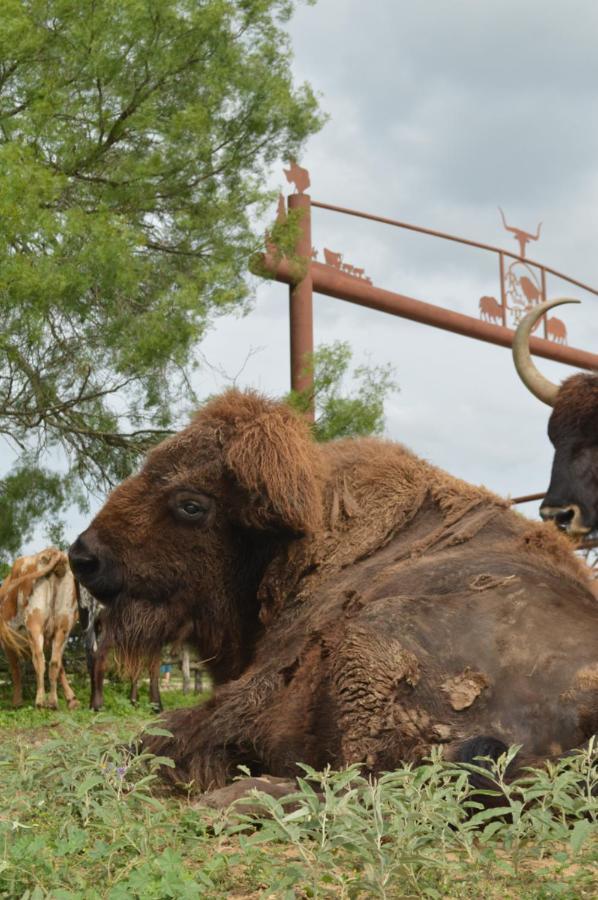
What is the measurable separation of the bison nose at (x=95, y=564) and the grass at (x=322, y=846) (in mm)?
1166

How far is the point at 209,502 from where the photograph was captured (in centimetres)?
457

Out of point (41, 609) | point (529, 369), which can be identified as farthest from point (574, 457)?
point (41, 609)

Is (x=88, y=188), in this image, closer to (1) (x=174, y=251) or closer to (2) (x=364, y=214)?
(1) (x=174, y=251)

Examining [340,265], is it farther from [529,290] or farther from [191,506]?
[191,506]

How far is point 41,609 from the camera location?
15.2 meters

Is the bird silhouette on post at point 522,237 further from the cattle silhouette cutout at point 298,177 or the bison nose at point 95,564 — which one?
the bison nose at point 95,564

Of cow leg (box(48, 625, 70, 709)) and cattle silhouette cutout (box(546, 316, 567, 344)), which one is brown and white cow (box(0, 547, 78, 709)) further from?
cattle silhouette cutout (box(546, 316, 567, 344))

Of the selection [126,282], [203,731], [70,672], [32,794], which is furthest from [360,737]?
[70,672]

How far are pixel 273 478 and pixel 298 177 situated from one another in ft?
42.8

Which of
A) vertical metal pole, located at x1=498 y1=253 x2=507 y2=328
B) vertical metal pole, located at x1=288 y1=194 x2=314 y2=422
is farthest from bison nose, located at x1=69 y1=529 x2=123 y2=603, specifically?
vertical metal pole, located at x1=498 y1=253 x2=507 y2=328

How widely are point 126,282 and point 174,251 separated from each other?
2.36 meters

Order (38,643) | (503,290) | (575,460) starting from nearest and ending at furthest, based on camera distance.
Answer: (575,460) → (38,643) → (503,290)

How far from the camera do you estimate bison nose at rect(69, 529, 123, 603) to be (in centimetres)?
448

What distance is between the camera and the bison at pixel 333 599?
12.0ft
